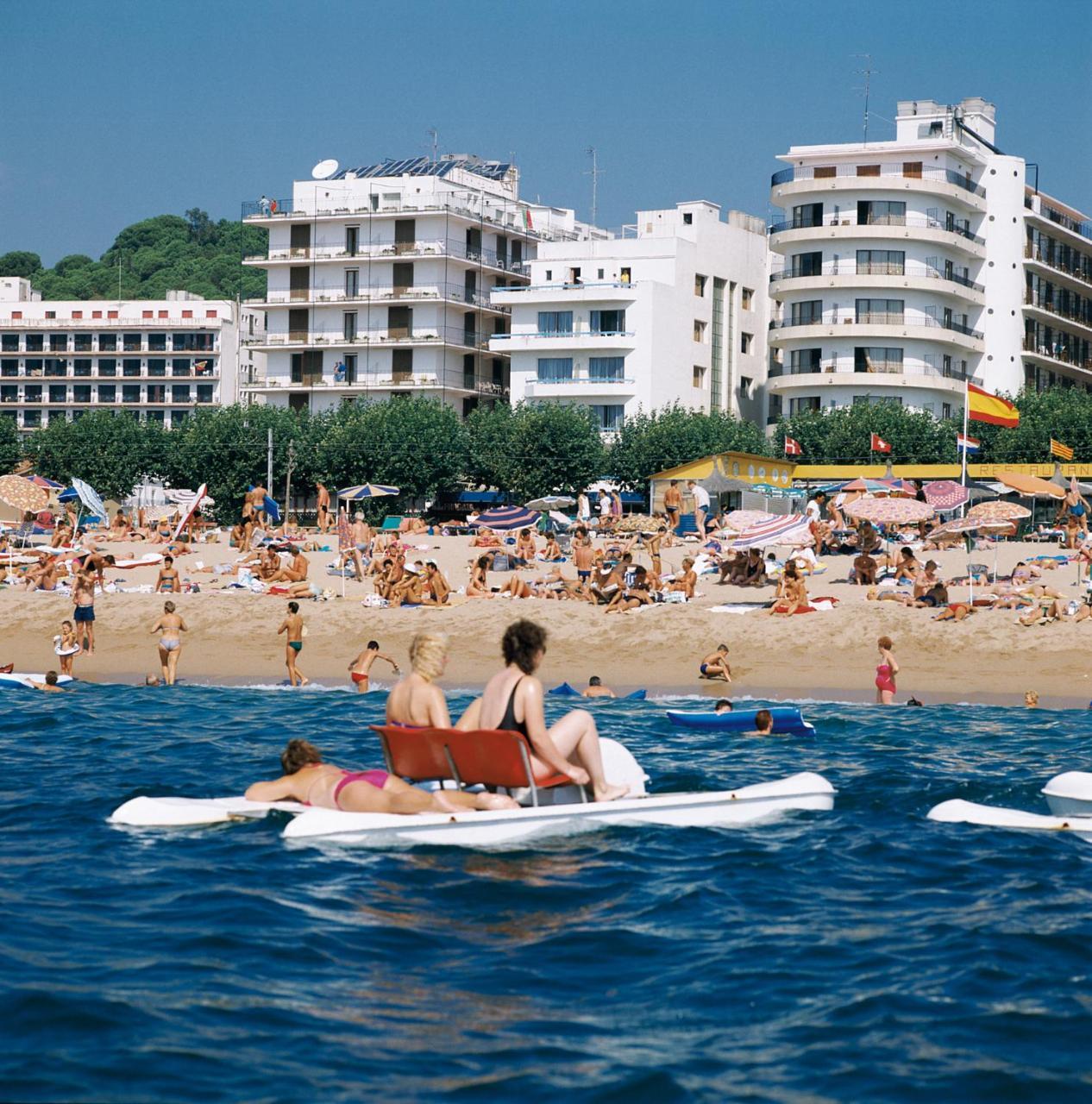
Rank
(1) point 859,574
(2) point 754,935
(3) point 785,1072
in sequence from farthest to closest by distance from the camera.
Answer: (1) point 859,574
(2) point 754,935
(3) point 785,1072

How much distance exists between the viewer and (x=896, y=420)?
64.9 meters

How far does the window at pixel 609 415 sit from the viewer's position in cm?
7125

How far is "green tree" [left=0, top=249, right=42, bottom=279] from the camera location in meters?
156

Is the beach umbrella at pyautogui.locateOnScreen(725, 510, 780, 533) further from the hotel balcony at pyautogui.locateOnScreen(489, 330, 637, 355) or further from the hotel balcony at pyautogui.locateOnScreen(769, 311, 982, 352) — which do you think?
the hotel balcony at pyautogui.locateOnScreen(769, 311, 982, 352)

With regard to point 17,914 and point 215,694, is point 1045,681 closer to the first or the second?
point 215,694

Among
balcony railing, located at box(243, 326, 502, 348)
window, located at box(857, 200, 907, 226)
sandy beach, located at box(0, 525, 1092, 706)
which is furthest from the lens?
balcony railing, located at box(243, 326, 502, 348)

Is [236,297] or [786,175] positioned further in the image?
[236,297]

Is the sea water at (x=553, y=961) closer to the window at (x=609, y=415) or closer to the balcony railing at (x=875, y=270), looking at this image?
Answer: the window at (x=609, y=415)

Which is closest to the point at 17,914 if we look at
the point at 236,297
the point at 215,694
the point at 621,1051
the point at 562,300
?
the point at 621,1051

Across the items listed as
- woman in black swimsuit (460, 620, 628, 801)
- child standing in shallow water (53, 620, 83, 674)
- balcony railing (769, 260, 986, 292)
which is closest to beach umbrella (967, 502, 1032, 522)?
child standing in shallow water (53, 620, 83, 674)

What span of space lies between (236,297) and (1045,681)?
11686 cm

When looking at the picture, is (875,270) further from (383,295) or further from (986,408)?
(986,408)

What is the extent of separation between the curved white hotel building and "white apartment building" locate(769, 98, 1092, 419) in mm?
58

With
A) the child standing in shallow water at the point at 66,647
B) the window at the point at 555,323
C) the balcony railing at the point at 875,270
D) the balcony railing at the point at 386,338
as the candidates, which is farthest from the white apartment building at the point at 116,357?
the child standing in shallow water at the point at 66,647
